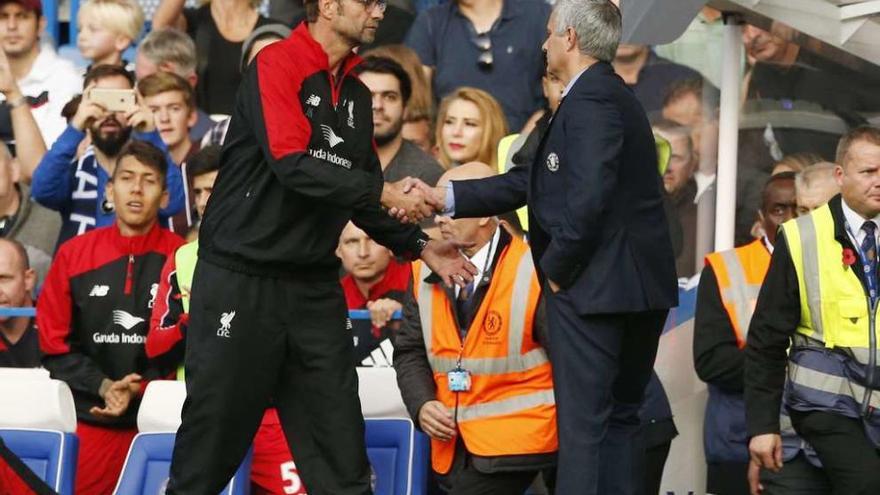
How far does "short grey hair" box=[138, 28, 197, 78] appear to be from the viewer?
1007 cm

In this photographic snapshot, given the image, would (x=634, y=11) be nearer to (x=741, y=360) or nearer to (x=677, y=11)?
(x=677, y=11)

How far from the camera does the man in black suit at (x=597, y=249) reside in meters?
6.09

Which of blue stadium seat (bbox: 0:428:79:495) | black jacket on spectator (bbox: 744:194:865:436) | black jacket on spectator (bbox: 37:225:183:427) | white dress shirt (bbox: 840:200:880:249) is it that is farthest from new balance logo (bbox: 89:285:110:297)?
white dress shirt (bbox: 840:200:880:249)

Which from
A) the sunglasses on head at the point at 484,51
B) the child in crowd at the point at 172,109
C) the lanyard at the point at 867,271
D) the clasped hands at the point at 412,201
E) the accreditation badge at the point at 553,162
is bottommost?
the lanyard at the point at 867,271

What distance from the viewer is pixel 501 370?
6906 mm

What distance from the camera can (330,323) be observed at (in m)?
6.57

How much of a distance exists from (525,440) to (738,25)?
108 inches

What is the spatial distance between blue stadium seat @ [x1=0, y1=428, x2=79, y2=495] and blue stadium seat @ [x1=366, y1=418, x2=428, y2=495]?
4.10 ft

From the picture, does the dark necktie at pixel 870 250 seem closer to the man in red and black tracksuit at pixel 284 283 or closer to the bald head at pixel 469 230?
the bald head at pixel 469 230

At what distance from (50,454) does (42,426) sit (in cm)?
14

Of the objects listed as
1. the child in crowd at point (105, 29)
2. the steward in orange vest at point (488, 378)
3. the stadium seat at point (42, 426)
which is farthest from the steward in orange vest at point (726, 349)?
the child in crowd at point (105, 29)

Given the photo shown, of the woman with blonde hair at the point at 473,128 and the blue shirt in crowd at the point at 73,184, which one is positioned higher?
the woman with blonde hair at the point at 473,128

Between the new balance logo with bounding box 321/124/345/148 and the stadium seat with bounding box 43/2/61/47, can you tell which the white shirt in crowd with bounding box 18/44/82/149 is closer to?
the stadium seat with bounding box 43/2/61/47

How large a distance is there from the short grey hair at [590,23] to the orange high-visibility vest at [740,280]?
199 cm
